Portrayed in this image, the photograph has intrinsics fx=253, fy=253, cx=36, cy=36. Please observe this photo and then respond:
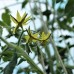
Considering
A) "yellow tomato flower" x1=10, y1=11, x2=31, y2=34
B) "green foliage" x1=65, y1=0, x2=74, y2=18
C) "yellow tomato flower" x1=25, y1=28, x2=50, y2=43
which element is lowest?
"yellow tomato flower" x1=25, y1=28, x2=50, y2=43

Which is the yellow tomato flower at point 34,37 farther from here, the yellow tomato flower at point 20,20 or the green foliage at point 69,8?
the green foliage at point 69,8

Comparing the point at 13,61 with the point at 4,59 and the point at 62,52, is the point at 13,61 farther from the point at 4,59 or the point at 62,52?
the point at 62,52

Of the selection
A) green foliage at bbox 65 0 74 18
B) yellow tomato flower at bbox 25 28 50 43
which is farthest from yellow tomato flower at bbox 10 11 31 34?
green foliage at bbox 65 0 74 18

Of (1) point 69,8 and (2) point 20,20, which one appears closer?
(2) point 20,20

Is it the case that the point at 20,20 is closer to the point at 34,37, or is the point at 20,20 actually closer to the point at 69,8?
the point at 34,37

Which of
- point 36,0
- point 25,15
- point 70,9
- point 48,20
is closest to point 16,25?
point 25,15

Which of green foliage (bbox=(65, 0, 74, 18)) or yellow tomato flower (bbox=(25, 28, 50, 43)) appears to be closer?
yellow tomato flower (bbox=(25, 28, 50, 43))

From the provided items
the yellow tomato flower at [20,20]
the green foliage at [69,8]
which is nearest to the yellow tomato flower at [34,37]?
the yellow tomato flower at [20,20]

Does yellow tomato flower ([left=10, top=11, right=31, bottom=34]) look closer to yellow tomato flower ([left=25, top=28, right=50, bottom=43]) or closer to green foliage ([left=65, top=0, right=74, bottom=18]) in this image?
yellow tomato flower ([left=25, top=28, right=50, bottom=43])

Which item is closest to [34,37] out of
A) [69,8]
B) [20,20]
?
[20,20]

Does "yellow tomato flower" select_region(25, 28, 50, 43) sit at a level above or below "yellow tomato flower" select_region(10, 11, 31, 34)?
below

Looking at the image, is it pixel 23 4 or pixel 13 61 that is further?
pixel 23 4
